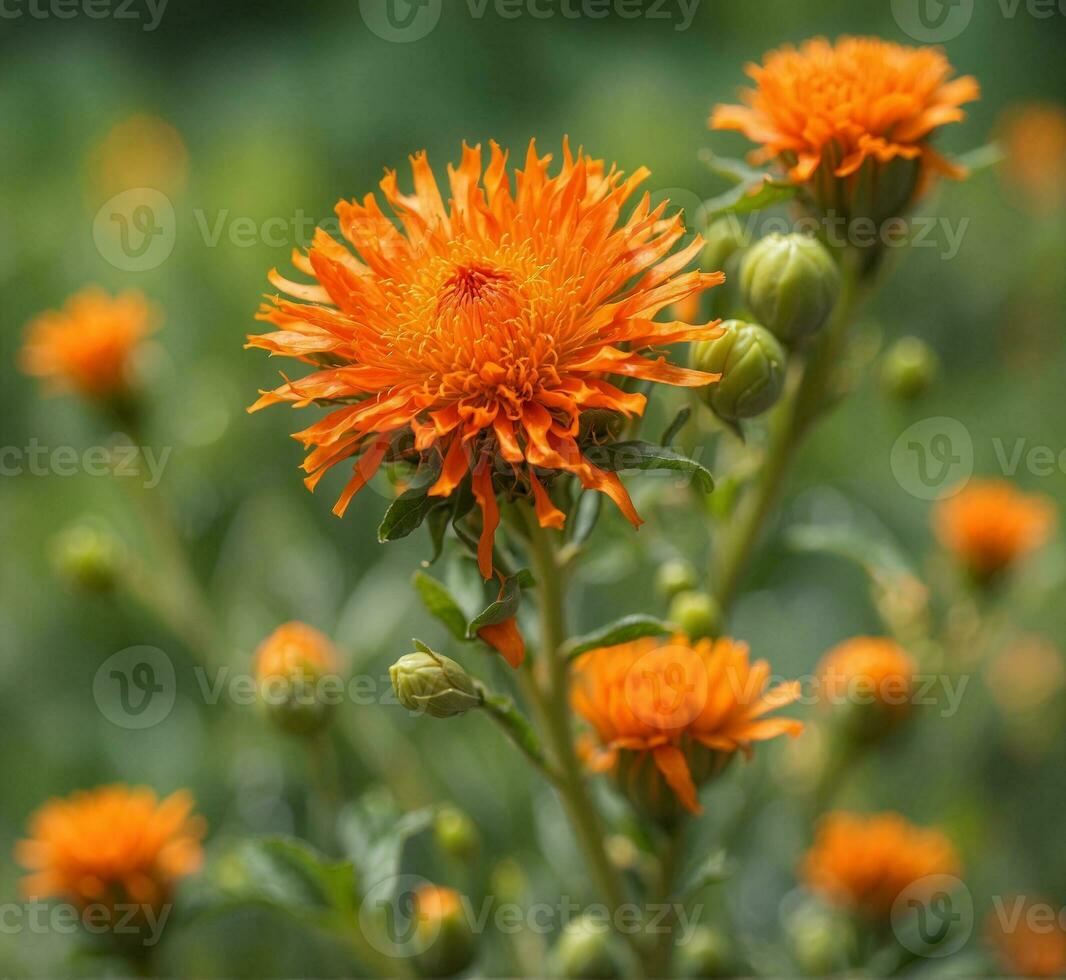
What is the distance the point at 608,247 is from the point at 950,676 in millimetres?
419

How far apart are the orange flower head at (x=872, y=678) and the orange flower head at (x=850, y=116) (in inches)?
9.7

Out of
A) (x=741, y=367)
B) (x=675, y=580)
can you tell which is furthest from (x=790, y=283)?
(x=675, y=580)

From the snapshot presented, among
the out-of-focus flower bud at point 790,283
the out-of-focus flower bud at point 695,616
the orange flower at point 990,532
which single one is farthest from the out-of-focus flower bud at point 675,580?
the orange flower at point 990,532

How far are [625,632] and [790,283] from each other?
15cm

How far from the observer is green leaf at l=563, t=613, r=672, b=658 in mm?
446

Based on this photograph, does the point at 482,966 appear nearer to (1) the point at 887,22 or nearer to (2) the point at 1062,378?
(2) the point at 1062,378

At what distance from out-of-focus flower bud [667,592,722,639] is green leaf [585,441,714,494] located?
121mm

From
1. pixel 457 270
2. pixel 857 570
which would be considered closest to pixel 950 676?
pixel 857 570

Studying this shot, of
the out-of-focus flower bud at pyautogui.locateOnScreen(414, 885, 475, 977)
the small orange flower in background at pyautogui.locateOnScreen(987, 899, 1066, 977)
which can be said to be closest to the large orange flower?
the out-of-focus flower bud at pyautogui.locateOnScreen(414, 885, 475, 977)

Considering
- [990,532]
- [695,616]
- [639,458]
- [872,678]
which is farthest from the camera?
[990,532]

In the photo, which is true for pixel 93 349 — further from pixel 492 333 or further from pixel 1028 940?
pixel 1028 940

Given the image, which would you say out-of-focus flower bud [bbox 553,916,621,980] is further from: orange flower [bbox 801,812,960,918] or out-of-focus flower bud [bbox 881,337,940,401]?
out-of-focus flower bud [bbox 881,337,940,401]

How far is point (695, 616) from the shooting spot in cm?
53

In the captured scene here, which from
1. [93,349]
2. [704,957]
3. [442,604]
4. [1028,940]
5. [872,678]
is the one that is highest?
[93,349]
